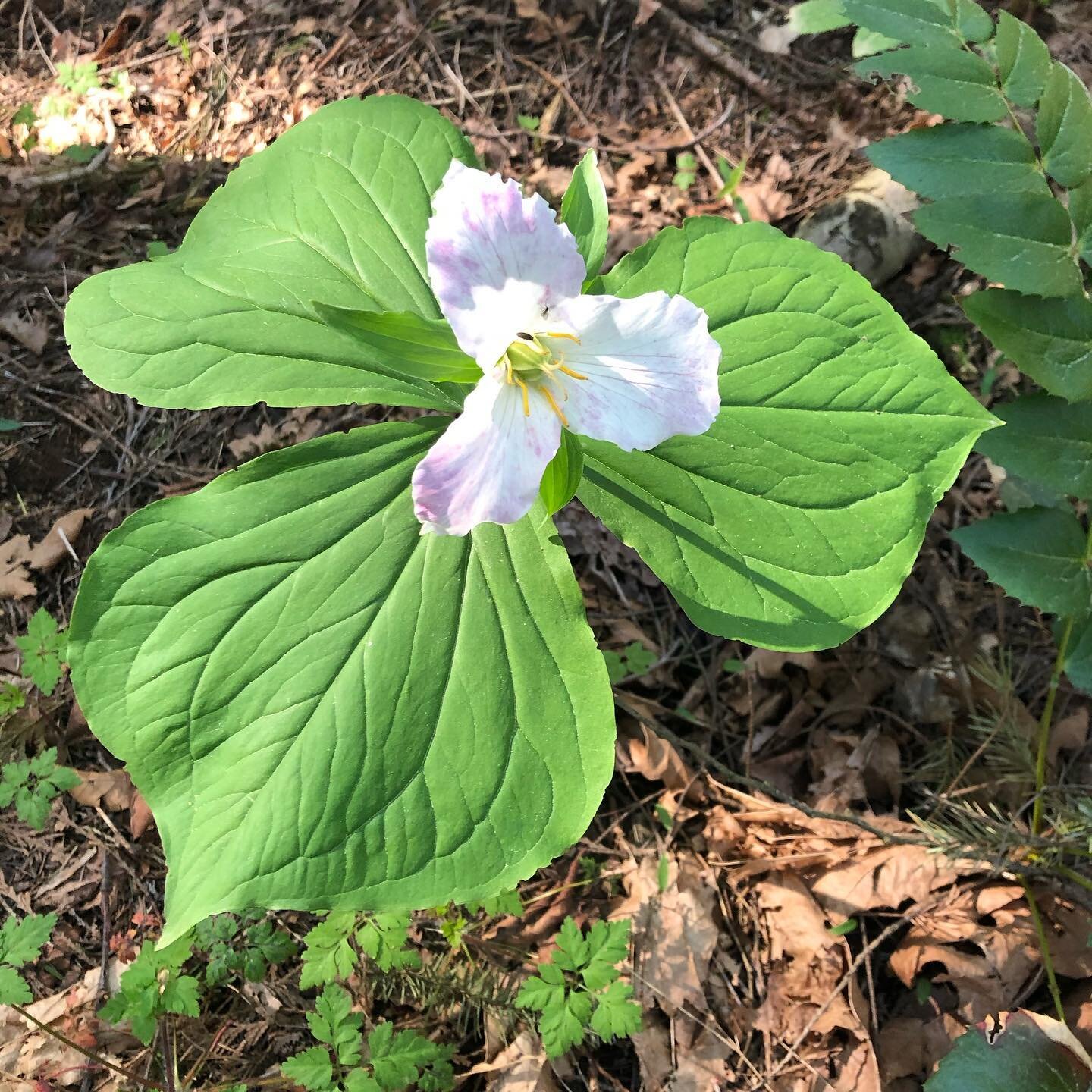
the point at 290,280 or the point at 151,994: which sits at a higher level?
the point at 290,280

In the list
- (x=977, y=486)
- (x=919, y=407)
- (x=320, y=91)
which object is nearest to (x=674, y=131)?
(x=320, y=91)

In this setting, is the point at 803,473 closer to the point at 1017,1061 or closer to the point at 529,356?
the point at 529,356

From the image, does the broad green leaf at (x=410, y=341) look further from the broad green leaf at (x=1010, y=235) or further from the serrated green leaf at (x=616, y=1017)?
the serrated green leaf at (x=616, y=1017)

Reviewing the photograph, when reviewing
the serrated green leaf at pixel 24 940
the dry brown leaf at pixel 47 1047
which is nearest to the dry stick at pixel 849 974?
the dry brown leaf at pixel 47 1047

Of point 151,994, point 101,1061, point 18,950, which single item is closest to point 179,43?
point 18,950

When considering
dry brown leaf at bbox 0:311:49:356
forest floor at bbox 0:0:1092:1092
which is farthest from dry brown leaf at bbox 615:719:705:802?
dry brown leaf at bbox 0:311:49:356

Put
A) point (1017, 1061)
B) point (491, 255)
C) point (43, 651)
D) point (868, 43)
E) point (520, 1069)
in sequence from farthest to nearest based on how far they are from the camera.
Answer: point (868, 43) < point (43, 651) < point (520, 1069) < point (1017, 1061) < point (491, 255)

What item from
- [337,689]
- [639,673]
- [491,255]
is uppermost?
[491,255]
